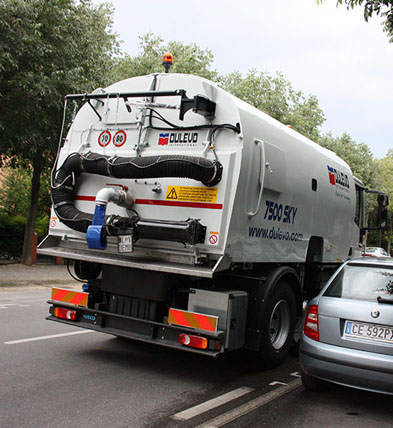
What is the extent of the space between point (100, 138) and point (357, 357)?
12.6 ft

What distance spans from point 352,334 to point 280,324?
64.8 inches

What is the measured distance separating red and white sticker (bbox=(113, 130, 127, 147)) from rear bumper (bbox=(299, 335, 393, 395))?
312cm

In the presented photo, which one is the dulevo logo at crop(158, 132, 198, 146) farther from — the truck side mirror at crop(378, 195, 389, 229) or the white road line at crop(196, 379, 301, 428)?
the truck side mirror at crop(378, 195, 389, 229)

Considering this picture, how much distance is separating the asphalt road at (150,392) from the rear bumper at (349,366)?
1.12 ft

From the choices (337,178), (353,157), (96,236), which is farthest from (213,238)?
(353,157)

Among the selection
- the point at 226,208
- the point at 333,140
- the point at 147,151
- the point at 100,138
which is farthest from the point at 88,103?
the point at 333,140

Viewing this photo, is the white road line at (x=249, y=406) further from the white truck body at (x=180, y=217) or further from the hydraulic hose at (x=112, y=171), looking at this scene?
the hydraulic hose at (x=112, y=171)

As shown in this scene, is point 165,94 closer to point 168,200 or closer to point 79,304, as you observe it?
point 168,200

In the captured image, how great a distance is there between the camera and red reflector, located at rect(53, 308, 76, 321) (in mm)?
5895

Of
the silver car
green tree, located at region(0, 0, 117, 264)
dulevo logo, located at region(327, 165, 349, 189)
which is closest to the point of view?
the silver car

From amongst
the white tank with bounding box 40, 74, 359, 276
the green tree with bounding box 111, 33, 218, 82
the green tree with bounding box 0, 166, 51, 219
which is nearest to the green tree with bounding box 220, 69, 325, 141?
the green tree with bounding box 111, 33, 218, 82

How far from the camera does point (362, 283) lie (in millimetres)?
5168

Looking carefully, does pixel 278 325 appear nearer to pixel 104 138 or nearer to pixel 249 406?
pixel 249 406

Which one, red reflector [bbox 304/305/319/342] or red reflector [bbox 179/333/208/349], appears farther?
red reflector [bbox 179/333/208/349]
